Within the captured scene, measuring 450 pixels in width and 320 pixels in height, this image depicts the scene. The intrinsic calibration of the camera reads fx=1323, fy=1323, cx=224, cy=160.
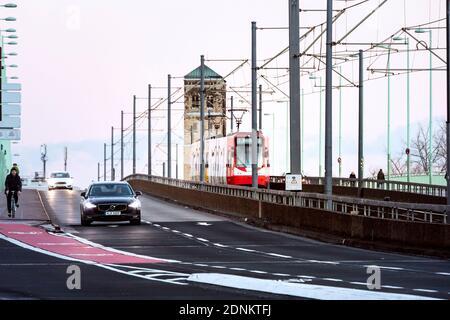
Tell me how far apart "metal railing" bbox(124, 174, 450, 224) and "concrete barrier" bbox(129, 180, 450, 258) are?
1.09ft

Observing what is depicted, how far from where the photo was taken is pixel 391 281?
69.2 ft

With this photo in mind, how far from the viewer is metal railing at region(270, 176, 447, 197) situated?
68.6 metres

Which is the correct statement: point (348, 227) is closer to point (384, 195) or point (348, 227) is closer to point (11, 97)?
point (384, 195)

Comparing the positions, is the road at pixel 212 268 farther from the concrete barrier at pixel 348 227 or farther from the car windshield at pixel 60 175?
the car windshield at pixel 60 175

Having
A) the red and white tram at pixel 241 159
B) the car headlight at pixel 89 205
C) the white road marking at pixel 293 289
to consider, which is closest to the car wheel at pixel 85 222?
the car headlight at pixel 89 205

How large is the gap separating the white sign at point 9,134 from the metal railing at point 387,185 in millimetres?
20011

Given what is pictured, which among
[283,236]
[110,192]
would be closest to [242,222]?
[110,192]

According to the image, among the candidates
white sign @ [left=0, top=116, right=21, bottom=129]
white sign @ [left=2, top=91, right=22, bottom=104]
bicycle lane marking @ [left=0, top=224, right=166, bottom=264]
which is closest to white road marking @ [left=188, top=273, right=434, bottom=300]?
bicycle lane marking @ [left=0, top=224, right=166, bottom=264]

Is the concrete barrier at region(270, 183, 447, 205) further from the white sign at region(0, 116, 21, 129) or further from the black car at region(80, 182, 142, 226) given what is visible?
the black car at region(80, 182, 142, 226)

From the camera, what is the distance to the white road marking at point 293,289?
17250 mm

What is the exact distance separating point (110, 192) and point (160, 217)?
6251mm

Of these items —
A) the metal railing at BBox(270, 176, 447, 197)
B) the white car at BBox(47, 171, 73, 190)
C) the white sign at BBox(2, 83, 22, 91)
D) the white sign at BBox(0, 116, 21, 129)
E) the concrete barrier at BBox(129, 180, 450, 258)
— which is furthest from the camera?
the white car at BBox(47, 171, 73, 190)

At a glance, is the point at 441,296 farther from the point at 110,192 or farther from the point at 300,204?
the point at 110,192

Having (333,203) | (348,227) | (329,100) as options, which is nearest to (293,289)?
(348,227)
